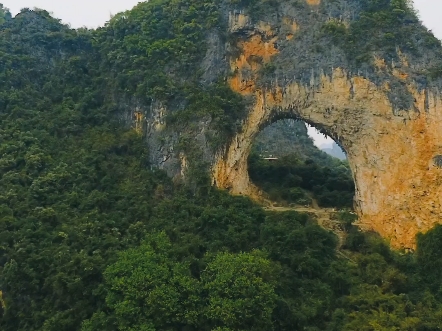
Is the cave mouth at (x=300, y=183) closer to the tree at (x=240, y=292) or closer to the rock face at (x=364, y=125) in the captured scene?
the rock face at (x=364, y=125)

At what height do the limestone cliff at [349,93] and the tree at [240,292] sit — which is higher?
the limestone cliff at [349,93]

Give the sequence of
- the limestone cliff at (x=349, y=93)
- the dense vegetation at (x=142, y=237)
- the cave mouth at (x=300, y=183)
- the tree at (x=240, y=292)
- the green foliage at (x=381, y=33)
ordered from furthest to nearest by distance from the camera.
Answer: the cave mouth at (x=300, y=183) < the green foliage at (x=381, y=33) < the limestone cliff at (x=349, y=93) < the dense vegetation at (x=142, y=237) < the tree at (x=240, y=292)

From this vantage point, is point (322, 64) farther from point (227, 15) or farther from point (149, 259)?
point (149, 259)

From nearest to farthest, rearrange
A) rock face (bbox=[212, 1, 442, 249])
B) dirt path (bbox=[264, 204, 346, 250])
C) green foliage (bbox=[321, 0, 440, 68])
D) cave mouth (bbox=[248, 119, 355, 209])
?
1. rock face (bbox=[212, 1, 442, 249])
2. dirt path (bbox=[264, 204, 346, 250])
3. green foliage (bbox=[321, 0, 440, 68])
4. cave mouth (bbox=[248, 119, 355, 209])

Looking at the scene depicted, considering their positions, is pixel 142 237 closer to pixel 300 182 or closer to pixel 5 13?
pixel 300 182

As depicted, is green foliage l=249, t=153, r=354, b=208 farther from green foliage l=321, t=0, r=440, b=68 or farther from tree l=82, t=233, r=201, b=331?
tree l=82, t=233, r=201, b=331

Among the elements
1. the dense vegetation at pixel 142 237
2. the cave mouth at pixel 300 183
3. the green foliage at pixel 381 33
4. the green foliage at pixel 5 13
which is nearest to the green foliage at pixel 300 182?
the cave mouth at pixel 300 183

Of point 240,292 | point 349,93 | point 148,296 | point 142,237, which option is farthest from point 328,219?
point 148,296

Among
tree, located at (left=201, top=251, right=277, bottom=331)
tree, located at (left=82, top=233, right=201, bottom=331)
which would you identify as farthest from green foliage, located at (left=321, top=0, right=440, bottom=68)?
tree, located at (left=82, top=233, right=201, bottom=331)
